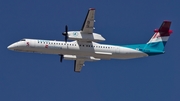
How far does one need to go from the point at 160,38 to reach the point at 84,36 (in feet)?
25.5

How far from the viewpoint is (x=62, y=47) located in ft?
112

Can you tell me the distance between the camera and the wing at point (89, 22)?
1275 inches

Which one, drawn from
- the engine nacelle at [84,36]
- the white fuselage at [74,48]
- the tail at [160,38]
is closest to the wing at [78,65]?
the white fuselage at [74,48]

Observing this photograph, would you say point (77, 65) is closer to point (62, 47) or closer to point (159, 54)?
point (62, 47)

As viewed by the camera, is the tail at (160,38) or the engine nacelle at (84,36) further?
the tail at (160,38)

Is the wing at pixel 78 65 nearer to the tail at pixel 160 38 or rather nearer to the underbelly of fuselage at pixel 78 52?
the underbelly of fuselage at pixel 78 52

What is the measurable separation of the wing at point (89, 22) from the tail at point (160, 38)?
5957mm

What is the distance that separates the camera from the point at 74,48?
34.2 meters

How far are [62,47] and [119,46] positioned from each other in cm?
521

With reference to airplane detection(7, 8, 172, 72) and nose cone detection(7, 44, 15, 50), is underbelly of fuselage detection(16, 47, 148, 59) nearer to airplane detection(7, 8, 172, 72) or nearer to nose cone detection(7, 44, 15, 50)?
airplane detection(7, 8, 172, 72)

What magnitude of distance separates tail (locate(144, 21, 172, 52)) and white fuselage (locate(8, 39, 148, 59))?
9.26 feet

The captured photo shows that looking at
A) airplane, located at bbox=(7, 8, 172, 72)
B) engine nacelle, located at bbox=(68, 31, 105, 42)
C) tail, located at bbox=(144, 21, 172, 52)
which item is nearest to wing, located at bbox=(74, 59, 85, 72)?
airplane, located at bbox=(7, 8, 172, 72)

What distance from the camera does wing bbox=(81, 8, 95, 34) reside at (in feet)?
106

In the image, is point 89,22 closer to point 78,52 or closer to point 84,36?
point 84,36
